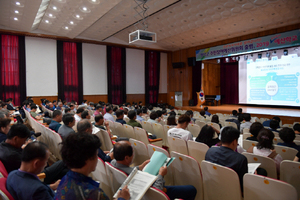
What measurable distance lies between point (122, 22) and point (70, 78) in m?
5.23

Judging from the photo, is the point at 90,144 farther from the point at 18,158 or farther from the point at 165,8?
the point at 165,8

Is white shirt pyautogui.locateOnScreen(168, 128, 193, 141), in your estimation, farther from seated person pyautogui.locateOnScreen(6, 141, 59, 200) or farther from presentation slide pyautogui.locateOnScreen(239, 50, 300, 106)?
presentation slide pyautogui.locateOnScreen(239, 50, 300, 106)

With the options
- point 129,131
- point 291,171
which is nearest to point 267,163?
point 291,171

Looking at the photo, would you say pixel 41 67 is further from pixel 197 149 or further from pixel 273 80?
pixel 273 80

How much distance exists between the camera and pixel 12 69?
11258 mm

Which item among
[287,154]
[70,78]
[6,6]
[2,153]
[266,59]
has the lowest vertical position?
[287,154]

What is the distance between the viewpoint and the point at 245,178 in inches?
67.9

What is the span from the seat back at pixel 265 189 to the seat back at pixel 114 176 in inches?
42.4

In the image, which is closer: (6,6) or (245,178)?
(245,178)

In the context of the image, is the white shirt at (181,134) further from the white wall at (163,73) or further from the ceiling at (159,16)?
the white wall at (163,73)

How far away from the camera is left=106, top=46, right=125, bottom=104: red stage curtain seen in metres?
14.3

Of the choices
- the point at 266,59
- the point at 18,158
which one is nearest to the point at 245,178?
the point at 18,158

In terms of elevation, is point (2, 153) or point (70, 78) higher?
point (70, 78)

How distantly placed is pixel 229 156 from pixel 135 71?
46.0 ft
